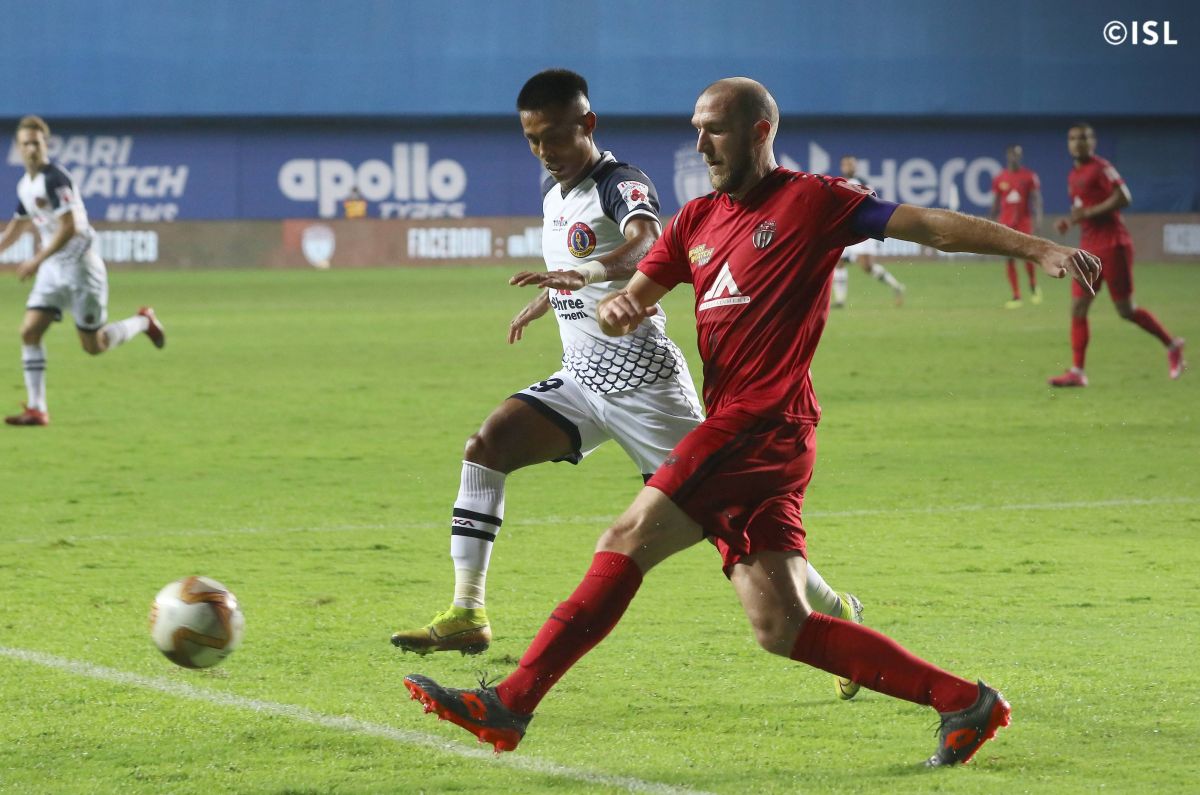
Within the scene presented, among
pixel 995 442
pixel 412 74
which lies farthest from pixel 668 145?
pixel 995 442

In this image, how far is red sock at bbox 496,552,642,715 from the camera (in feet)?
14.3

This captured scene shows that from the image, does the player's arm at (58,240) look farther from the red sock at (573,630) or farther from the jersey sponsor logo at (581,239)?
the red sock at (573,630)

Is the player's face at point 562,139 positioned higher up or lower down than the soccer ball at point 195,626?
higher up

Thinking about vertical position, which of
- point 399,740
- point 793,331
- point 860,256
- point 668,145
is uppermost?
point 668,145

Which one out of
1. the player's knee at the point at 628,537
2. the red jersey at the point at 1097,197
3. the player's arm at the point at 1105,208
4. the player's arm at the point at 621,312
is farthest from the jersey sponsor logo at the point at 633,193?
the red jersey at the point at 1097,197

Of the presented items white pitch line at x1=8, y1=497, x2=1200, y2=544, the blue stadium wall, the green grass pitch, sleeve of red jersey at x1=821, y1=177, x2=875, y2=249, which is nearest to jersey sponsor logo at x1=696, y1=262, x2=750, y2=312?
sleeve of red jersey at x1=821, y1=177, x2=875, y2=249

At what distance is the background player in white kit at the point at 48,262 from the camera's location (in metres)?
12.8

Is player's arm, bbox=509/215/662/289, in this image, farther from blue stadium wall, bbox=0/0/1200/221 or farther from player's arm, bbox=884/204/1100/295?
blue stadium wall, bbox=0/0/1200/221

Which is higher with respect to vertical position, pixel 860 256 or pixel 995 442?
pixel 860 256

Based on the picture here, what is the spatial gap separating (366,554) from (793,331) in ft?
11.7

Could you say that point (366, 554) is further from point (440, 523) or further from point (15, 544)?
point (15, 544)

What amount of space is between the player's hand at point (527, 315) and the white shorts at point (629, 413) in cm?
19

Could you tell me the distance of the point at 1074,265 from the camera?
13.7ft

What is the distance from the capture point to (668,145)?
143 feet
